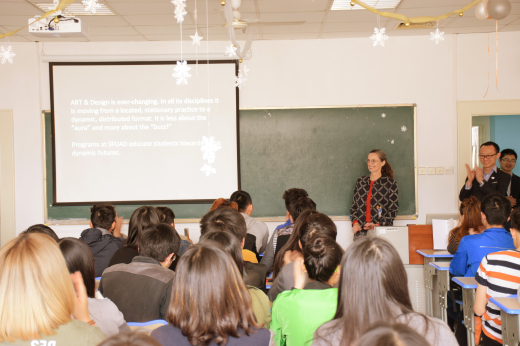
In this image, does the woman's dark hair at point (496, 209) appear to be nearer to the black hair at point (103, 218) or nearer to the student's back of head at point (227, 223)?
the student's back of head at point (227, 223)

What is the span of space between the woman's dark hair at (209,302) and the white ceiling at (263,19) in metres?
2.97

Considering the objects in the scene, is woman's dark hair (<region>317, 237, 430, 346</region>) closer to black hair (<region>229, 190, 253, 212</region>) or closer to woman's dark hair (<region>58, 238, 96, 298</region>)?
woman's dark hair (<region>58, 238, 96, 298</region>)

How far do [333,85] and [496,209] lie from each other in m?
2.78

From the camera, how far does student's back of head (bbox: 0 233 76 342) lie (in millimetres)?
1117

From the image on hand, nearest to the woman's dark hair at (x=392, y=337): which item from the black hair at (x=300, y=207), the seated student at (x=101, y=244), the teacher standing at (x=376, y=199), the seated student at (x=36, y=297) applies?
the seated student at (x=36, y=297)

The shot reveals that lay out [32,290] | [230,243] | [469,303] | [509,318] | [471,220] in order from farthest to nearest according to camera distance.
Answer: [471,220] < [469,303] < [509,318] < [230,243] < [32,290]

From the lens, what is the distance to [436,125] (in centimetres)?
517

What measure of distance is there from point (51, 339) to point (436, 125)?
499cm

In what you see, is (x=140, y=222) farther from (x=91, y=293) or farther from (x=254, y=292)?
(x=254, y=292)

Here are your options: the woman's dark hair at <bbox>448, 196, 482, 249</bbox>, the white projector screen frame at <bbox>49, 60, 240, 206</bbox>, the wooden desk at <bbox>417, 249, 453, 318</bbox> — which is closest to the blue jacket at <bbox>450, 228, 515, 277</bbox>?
the woman's dark hair at <bbox>448, 196, 482, 249</bbox>

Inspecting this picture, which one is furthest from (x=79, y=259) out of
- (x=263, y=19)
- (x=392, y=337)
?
(x=263, y=19)

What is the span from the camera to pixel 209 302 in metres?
1.30

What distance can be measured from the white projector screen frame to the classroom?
0.14 m

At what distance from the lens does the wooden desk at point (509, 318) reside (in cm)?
207
